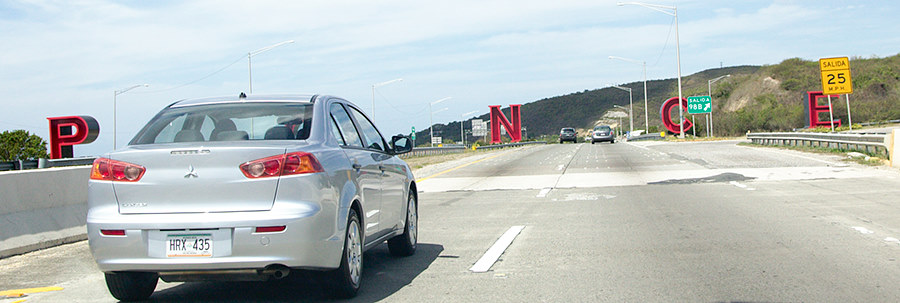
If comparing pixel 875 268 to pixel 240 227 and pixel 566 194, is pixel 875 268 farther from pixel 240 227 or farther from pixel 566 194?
pixel 566 194

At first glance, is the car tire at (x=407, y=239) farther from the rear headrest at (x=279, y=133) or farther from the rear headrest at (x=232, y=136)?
the rear headrest at (x=232, y=136)

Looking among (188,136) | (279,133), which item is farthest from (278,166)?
(188,136)

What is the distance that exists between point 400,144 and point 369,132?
38 cm

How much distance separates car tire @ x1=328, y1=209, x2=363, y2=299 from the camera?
5.91 meters

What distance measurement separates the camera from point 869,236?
27.8ft

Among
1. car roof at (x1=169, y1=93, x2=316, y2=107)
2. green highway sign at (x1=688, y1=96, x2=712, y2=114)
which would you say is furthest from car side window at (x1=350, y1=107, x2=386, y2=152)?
green highway sign at (x1=688, y1=96, x2=712, y2=114)

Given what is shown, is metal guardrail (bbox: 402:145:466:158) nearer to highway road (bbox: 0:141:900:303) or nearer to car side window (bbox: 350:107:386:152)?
highway road (bbox: 0:141:900:303)

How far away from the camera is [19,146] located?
67.5m

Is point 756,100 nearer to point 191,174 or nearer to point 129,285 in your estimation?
point 129,285

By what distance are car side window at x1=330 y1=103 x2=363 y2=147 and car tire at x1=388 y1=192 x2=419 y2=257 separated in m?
1.24

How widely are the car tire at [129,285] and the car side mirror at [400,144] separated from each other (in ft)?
8.63

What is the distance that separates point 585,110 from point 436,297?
520 feet

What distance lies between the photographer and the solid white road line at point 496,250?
7.32m

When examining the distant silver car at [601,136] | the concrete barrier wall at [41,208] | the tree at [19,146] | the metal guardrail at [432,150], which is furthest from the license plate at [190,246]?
the tree at [19,146]
